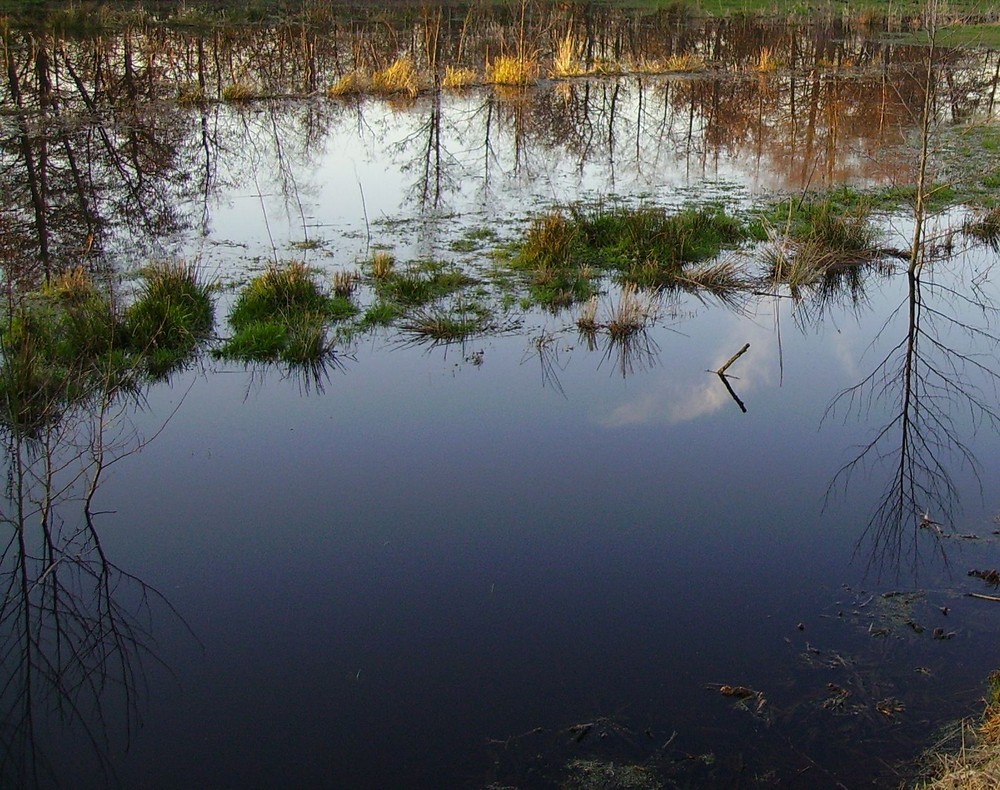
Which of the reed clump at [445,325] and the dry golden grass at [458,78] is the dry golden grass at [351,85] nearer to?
the dry golden grass at [458,78]

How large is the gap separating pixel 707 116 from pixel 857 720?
1401cm

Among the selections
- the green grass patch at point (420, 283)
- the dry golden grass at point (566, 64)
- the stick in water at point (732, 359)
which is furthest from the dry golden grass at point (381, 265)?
the dry golden grass at point (566, 64)

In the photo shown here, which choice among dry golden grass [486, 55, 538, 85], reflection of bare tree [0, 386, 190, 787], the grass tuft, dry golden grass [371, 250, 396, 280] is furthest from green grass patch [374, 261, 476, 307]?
dry golden grass [486, 55, 538, 85]

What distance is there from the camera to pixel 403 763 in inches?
143

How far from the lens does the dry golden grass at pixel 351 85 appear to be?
56.6ft

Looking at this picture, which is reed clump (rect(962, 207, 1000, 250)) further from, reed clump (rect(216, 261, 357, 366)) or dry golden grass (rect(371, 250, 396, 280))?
reed clump (rect(216, 261, 357, 366))

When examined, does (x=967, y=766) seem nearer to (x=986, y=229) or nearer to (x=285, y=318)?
(x=285, y=318)

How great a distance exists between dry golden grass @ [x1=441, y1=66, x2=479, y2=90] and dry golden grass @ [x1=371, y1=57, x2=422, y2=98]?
657mm

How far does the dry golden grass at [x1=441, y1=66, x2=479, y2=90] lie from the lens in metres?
18.1

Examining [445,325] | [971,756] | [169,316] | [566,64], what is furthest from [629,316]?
[566,64]

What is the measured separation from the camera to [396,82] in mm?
17469

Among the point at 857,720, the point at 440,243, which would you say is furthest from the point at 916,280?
the point at 857,720

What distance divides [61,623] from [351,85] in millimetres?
14521

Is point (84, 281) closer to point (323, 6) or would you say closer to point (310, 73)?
point (310, 73)
